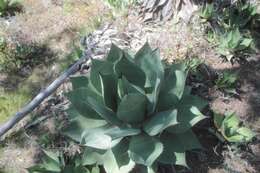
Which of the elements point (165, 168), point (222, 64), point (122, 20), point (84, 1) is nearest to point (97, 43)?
point (122, 20)

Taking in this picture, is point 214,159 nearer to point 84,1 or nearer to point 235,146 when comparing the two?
point 235,146

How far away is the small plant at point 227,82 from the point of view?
12.7 ft

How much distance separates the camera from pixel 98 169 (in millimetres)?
3217

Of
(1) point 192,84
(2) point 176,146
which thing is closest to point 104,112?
(2) point 176,146

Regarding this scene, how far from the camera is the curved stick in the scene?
3740mm

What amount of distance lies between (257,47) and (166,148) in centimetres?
200

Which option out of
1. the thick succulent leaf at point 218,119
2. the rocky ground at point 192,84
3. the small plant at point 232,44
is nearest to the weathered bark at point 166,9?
the rocky ground at point 192,84

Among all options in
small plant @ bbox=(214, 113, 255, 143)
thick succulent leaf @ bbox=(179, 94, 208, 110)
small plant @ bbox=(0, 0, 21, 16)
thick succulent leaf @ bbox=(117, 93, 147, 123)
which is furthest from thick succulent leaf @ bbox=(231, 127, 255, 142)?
small plant @ bbox=(0, 0, 21, 16)

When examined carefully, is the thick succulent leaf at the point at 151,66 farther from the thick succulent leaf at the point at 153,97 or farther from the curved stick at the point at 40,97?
the curved stick at the point at 40,97

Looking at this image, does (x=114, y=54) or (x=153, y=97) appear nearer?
(x=153, y=97)

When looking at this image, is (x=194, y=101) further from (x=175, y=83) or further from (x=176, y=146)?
(x=176, y=146)

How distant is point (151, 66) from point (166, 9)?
160 centimetres

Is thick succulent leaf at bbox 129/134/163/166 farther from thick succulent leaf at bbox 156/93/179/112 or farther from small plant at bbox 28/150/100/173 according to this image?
small plant at bbox 28/150/100/173

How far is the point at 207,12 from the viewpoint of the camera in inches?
172
